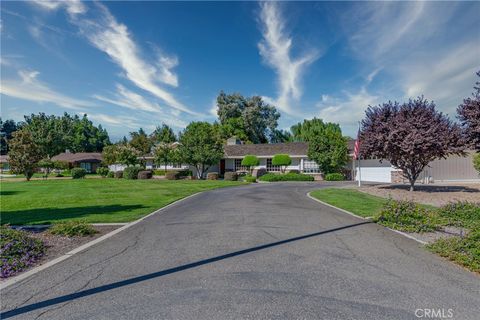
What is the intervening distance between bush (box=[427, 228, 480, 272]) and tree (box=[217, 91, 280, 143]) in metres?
55.0

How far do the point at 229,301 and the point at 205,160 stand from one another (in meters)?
30.2

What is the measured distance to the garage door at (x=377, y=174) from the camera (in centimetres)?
2815

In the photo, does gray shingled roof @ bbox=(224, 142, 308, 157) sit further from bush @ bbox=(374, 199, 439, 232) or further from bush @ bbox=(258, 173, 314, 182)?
bush @ bbox=(374, 199, 439, 232)

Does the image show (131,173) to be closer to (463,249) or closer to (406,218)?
(406,218)

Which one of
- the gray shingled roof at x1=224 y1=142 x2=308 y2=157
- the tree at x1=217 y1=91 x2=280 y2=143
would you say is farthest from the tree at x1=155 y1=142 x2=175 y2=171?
the tree at x1=217 y1=91 x2=280 y2=143

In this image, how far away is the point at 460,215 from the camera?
8.91 m

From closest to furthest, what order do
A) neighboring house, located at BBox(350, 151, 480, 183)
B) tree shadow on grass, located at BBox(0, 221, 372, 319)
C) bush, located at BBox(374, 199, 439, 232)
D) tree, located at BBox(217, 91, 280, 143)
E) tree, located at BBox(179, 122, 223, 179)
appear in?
1. tree shadow on grass, located at BBox(0, 221, 372, 319)
2. bush, located at BBox(374, 199, 439, 232)
3. neighboring house, located at BBox(350, 151, 480, 183)
4. tree, located at BBox(179, 122, 223, 179)
5. tree, located at BBox(217, 91, 280, 143)

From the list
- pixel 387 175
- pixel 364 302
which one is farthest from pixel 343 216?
pixel 387 175

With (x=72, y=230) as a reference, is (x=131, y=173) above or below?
above

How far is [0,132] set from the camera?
89688mm

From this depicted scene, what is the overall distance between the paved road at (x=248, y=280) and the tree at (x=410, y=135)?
9850 millimetres

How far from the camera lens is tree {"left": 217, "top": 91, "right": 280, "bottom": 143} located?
6184 centimetres

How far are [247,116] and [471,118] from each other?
166ft

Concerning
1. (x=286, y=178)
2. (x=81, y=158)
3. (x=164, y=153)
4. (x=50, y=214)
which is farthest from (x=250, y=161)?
(x=81, y=158)
